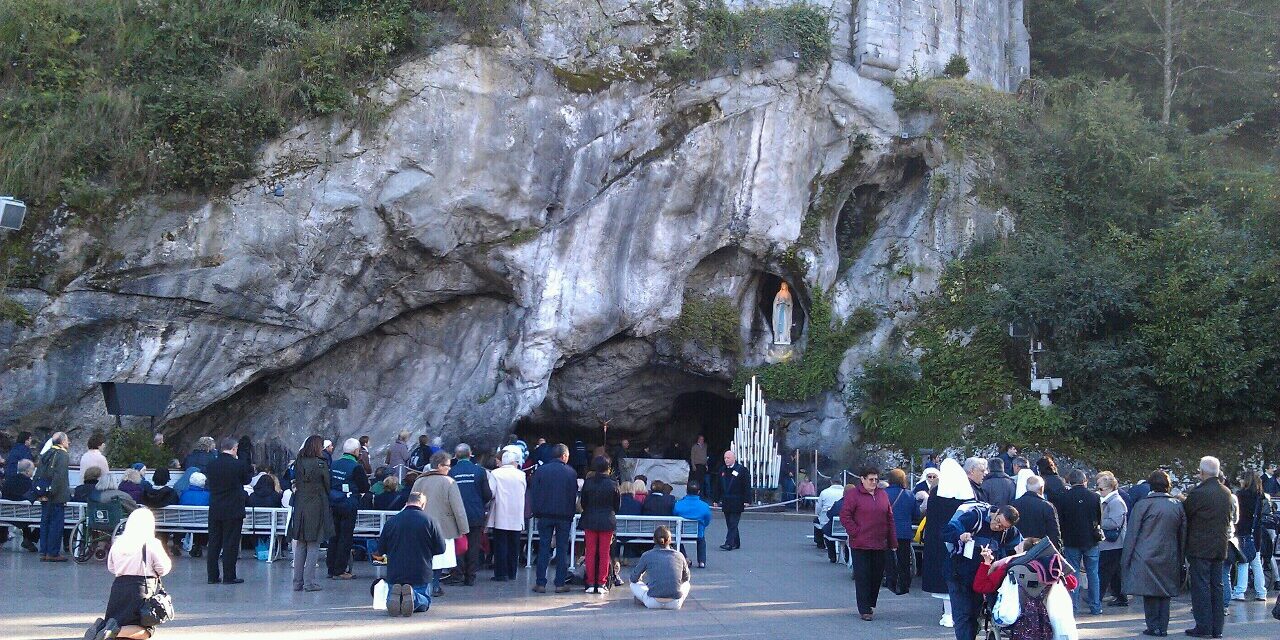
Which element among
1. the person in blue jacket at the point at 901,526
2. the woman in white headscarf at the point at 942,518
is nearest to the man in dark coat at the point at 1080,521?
the person in blue jacket at the point at 901,526

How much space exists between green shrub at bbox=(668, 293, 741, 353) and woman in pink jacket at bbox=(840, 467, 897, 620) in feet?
42.9

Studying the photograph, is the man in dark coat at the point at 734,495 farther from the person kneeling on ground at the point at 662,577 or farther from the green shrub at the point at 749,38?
the green shrub at the point at 749,38

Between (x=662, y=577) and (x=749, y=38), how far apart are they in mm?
14551

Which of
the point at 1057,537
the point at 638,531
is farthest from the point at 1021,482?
the point at 638,531

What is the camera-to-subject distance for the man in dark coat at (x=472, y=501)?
36.0ft

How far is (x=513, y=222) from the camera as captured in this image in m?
20.2

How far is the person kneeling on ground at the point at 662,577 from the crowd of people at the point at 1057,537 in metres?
1.49

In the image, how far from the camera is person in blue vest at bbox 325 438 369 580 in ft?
36.0

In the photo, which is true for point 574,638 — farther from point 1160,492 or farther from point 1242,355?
point 1242,355

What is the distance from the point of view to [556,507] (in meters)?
10.6

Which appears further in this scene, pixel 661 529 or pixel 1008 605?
pixel 661 529

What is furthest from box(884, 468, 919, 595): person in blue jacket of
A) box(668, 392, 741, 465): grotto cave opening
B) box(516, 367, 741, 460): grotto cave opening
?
box(668, 392, 741, 465): grotto cave opening

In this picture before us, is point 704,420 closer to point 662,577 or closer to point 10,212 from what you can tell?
point 662,577

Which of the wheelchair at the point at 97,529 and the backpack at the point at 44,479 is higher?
the backpack at the point at 44,479
